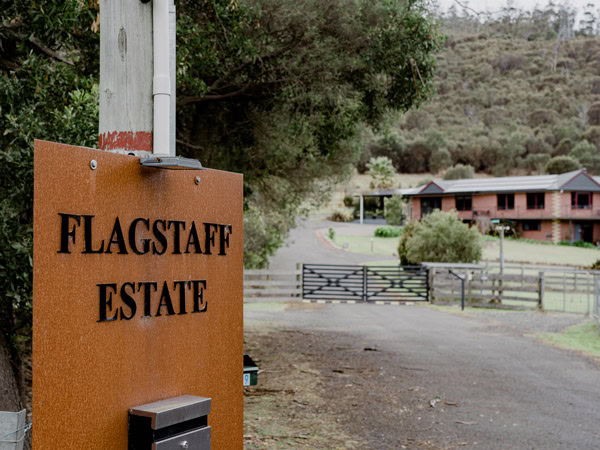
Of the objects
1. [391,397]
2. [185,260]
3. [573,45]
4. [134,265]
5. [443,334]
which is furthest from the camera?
[573,45]

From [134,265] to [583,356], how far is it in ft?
37.5

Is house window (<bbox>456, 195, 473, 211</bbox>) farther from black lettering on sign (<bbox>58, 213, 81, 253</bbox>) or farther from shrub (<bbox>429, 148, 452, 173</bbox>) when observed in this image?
black lettering on sign (<bbox>58, 213, 81, 253</bbox>)

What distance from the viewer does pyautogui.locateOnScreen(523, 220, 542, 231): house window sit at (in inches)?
2261

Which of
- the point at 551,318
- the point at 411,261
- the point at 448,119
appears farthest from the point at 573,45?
the point at 551,318

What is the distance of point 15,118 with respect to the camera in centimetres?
461

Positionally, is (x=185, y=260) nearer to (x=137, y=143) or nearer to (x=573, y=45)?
(x=137, y=143)

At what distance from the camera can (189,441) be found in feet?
8.04

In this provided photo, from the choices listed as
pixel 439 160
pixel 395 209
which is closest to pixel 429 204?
pixel 395 209

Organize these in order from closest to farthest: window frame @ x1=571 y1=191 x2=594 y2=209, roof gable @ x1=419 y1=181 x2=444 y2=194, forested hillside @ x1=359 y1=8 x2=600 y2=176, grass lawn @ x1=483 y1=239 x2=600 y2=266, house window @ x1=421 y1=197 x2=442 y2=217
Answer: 1. grass lawn @ x1=483 y1=239 x2=600 y2=266
2. window frame @ x1=571 y1=191 x2=594 y2=209
3. roof gable @ x1=419 y1=181 x2=444 y2=194
4. house window @ x1=421 y1=197 x2=442 y2=217
5. forested hillside @ x1=359 y1=8 x2=600 y2=176

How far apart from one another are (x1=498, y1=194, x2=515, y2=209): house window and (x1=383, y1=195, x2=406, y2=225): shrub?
9803 mm

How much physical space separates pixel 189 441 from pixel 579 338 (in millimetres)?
13503

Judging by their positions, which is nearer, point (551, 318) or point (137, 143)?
point (137, 143)

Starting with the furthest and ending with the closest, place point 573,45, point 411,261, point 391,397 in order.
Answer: point 573,45
point 411,261
point 391,397

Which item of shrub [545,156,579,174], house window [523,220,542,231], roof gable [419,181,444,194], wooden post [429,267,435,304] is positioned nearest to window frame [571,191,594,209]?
house window [523,220,542,231]
